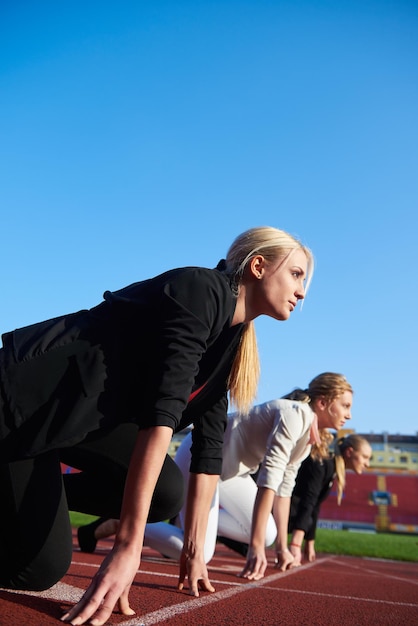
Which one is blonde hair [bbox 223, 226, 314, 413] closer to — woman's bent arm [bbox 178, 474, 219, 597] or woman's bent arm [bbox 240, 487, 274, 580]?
woman's bent arm [bbox 178, 474, 219, 597]

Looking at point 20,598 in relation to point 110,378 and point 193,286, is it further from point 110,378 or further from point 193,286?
point 193,286

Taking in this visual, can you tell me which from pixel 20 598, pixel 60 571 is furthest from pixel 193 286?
pixel 20 598

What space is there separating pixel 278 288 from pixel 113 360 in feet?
2.67

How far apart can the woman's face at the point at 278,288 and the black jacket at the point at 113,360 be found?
0.25 meters

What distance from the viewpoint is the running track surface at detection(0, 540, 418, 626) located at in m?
2.14

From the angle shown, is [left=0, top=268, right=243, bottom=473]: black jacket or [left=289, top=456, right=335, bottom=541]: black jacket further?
[left=289, top=456, right=335, bottom=541]: black jacket

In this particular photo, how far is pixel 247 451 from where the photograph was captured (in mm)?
5301

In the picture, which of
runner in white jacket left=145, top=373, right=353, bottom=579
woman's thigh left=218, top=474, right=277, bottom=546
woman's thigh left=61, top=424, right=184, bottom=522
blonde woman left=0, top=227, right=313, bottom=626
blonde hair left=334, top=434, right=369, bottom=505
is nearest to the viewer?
blonde woman left=0, top=227, right=313, bottom=626

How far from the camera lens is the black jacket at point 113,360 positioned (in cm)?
202

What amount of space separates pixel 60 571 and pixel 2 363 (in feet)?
2.79

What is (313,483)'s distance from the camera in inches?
270

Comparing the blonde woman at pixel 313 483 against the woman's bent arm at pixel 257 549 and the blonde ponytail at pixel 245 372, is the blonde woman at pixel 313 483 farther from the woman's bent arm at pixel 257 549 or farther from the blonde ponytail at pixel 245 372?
the blonde ponytail at pixel 245 372

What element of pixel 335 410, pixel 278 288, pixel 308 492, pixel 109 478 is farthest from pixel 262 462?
pixel 308 492

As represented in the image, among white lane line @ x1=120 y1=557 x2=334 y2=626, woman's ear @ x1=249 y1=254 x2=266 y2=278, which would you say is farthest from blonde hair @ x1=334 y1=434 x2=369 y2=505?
woman's ear @ x1=249 y1=254 x2=266 y2=278
